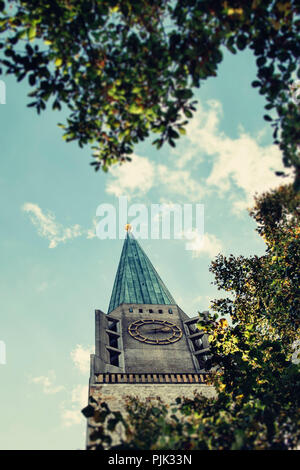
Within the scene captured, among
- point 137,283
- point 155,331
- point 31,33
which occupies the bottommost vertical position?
point 155,331

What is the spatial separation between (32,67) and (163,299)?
26.7m

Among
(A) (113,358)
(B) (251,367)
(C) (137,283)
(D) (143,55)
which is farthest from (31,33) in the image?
(C) (137,283)

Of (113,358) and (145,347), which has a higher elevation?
(145,347)

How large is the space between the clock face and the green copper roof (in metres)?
3.59

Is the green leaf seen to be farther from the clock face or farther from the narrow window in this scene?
the clock face

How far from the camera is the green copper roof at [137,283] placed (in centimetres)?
3129

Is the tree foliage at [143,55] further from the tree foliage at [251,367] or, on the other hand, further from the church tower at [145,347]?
the church tower at [145,347]

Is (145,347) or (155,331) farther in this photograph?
(155,331)

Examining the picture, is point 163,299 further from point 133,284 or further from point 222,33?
point 222,33

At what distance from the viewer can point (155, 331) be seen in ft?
86.2

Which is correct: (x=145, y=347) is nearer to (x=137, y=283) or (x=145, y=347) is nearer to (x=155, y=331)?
(x=155, y=331)

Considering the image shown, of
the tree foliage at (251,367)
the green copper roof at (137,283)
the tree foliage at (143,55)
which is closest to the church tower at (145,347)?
the green copper roof at (137,283)

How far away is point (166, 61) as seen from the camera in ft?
24.7

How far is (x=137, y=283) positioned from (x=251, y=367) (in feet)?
77.5
